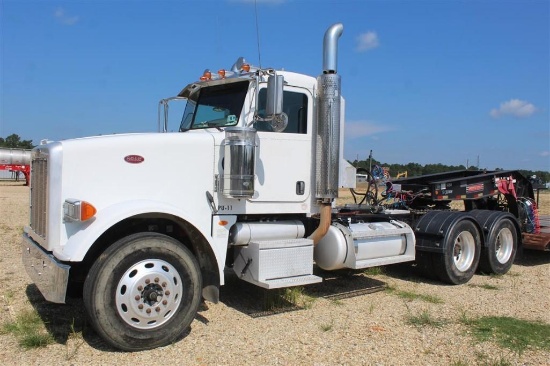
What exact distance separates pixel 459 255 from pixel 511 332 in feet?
9.54

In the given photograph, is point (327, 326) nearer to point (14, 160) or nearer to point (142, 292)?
point (142, 292)

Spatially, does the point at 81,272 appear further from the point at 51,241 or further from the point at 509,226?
the point at 509,226

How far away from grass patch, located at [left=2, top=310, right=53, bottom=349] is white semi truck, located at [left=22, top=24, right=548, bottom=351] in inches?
19.5

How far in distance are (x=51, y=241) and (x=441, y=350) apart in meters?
3.91

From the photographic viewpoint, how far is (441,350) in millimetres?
4809

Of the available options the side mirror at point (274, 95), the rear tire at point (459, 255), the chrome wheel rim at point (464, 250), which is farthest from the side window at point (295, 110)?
the chrome wheel rim at point (464, 250)

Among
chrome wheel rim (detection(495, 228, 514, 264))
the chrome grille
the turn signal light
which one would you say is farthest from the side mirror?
chrome wheel rim (detection(495, 228, 514, 264))

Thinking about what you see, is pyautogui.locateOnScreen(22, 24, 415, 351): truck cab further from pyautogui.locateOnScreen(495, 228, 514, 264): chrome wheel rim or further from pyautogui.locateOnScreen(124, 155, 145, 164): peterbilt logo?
pyautogui.locateOnScreen(495, 228, 514, 264): chrome wheel rim

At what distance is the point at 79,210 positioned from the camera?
446 centimetres

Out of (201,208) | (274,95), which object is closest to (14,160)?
(201,208)

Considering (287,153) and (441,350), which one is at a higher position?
(287,153)

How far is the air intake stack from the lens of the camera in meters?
6.22

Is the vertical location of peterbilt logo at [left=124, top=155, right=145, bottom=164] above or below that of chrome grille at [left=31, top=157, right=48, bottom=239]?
above

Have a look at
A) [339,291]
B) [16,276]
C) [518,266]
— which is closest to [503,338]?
[339,291]
